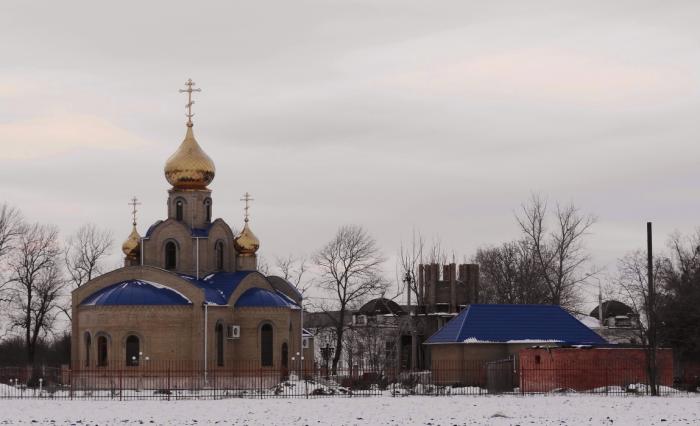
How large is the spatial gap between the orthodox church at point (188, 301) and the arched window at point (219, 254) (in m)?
0.06

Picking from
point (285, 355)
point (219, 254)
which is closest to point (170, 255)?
point (219, 254)

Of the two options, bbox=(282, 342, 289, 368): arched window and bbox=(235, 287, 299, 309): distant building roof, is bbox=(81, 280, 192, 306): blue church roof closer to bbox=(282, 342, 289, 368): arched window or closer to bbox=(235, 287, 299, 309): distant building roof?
bbox=(235, 287, 299, 309): distant building roof

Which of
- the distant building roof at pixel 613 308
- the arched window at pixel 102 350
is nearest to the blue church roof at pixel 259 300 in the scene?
the arched window at pixel 102 350

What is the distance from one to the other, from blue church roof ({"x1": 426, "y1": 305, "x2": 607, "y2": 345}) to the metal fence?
4.12 feet

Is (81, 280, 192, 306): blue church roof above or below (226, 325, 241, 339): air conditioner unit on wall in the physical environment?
above

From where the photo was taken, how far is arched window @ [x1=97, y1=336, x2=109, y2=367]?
53750 millimetres

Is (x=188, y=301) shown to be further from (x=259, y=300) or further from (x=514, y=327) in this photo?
(x=514, y=327)

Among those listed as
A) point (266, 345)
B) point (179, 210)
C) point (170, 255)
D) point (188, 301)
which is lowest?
point (266, 345)

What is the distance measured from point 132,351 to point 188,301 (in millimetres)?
3157

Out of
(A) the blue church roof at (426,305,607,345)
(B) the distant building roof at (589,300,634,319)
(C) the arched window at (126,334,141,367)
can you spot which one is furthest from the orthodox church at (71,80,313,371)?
(B) the distant building roof at (589,300,634,319)

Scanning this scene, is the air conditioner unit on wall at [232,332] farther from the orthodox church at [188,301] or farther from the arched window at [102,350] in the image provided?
the arched window at [102,350]

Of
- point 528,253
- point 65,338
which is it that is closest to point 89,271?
point 65,338

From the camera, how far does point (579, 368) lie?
47844mm

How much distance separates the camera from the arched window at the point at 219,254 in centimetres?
6050
